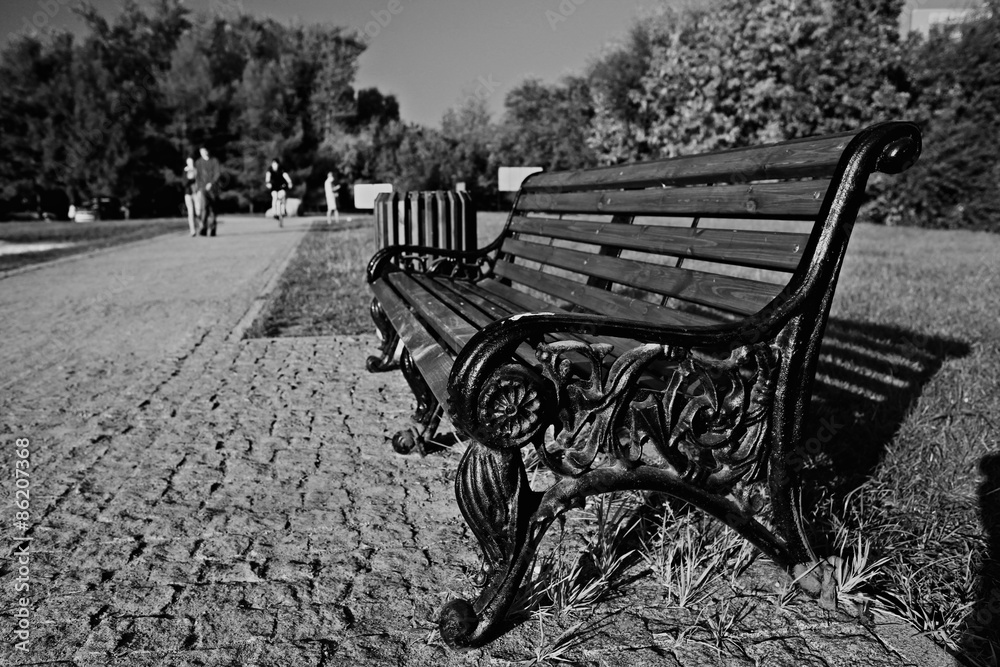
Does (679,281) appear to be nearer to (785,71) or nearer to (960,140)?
(960,140)

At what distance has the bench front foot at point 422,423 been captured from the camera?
346 centimetres

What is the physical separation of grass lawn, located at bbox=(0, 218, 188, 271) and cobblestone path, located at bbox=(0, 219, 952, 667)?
27.8ft

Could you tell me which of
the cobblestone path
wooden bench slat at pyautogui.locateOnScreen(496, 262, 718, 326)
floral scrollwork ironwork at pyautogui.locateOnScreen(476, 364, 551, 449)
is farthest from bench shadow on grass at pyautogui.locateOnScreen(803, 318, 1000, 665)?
floral scrollwork ironwork at pyautogui.locateOnScreen(476, 364, 551, 449)

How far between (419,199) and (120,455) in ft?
8.28

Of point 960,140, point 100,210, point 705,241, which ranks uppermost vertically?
point 960,140

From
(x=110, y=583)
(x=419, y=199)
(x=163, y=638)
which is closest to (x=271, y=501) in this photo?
(x=110, y=583)

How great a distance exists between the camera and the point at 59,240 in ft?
59.8

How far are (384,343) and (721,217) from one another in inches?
110

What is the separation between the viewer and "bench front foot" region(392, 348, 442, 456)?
3.46 metres

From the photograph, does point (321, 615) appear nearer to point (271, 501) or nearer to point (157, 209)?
point (271, 501)

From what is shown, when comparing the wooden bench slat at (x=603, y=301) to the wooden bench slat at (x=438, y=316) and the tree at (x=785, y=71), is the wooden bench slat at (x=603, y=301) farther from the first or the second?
the tree at (x=785, y=71)

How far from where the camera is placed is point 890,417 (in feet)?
11.9

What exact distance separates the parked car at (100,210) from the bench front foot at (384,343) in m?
34.4

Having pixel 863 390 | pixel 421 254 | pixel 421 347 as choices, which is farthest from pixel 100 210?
pixel 863 390
